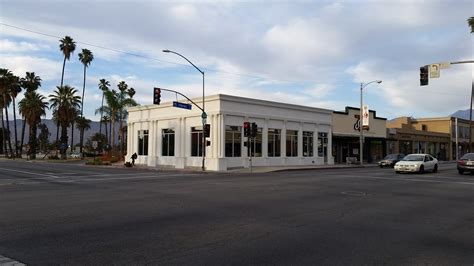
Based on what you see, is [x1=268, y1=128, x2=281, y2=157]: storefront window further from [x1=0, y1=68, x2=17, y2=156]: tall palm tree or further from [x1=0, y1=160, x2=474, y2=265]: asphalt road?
[x1=0, y1=68, x2=17, y2=156]: tall palm tree

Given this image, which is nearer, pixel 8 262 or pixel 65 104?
pixel 8 262

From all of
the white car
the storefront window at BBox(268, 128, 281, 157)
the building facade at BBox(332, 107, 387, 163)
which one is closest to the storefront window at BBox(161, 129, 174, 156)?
the storefront window at BBox(268, 128, 281, 157)

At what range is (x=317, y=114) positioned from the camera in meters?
46.4

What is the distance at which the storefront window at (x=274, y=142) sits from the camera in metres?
41.6

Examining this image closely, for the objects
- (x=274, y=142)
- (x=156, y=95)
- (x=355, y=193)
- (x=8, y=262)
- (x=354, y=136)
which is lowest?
(x=8, y=262)

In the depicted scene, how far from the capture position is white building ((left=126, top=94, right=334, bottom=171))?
38.1 metres

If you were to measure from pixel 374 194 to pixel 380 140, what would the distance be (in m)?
45.3

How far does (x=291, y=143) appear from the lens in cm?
4381

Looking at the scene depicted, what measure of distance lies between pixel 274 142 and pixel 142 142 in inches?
599

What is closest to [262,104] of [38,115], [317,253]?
[317,253]

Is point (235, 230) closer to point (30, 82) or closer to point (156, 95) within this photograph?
point (156, 95)

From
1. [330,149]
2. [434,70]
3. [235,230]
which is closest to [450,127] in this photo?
[330,149]

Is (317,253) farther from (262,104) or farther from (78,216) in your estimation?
(262,104)

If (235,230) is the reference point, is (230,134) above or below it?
above
